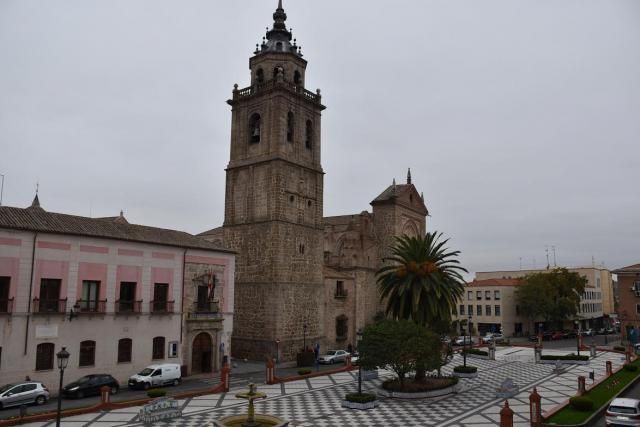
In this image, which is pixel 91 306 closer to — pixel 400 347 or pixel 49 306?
pixel 49 306

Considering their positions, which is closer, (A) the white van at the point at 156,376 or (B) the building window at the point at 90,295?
(A) the white van at the point at 156,376

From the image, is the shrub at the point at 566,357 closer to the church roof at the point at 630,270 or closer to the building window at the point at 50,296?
the church roof at the point at 630,270

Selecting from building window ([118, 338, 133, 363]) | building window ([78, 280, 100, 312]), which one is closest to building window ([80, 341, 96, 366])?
building window ([118, 338, 133, 363])

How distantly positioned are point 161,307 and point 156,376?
196 inches

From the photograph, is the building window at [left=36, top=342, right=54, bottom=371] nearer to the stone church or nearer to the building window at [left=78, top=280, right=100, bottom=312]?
the building window at [left=78, top=280, right=100, bottom=312]

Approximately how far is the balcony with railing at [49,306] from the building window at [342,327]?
2904cm

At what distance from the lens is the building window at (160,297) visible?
34000mm

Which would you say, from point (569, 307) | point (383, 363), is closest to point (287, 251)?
point (383, 363)

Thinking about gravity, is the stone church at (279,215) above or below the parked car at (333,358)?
above

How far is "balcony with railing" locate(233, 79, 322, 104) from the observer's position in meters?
46.9

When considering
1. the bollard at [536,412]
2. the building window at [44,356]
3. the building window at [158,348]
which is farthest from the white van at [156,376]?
the bollard at [536,412]

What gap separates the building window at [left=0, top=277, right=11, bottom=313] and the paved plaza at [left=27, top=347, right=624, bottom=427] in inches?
316

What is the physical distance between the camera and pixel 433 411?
992 inches

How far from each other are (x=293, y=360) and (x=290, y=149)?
1834cm
